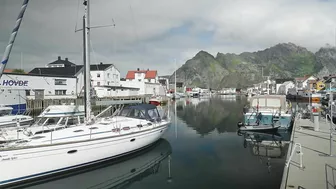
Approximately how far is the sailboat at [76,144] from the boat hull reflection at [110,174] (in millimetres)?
337

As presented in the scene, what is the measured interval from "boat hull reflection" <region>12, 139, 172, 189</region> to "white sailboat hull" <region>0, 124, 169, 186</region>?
1.11 ft

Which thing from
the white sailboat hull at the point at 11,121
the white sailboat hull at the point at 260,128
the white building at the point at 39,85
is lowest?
the white sailboat hull at the point at 260,128

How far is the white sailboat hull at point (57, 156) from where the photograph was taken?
10633 mm

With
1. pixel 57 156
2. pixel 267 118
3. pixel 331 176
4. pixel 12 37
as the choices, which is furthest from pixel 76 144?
pixel 267 118

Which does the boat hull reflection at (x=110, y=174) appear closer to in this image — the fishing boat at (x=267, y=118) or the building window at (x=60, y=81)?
the fishing boat at (x=267, y=118)

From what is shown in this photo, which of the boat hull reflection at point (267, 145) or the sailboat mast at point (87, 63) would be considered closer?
the sailboat mast at point (87, 63)

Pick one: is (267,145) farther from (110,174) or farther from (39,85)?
(39,85)

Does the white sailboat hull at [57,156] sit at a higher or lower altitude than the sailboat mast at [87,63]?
lower

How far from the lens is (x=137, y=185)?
12062mm

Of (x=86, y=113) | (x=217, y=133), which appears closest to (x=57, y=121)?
(x=86, y=113)

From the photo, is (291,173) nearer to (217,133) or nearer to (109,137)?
(109,137)

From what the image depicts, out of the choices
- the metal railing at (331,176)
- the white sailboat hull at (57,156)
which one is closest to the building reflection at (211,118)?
the white sailboat hull at (57,156)

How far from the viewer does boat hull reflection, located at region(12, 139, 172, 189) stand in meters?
11.7

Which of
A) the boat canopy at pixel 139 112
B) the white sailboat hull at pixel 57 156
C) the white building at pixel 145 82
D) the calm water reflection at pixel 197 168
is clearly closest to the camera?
the white sailboat hull at pixel 57 156
